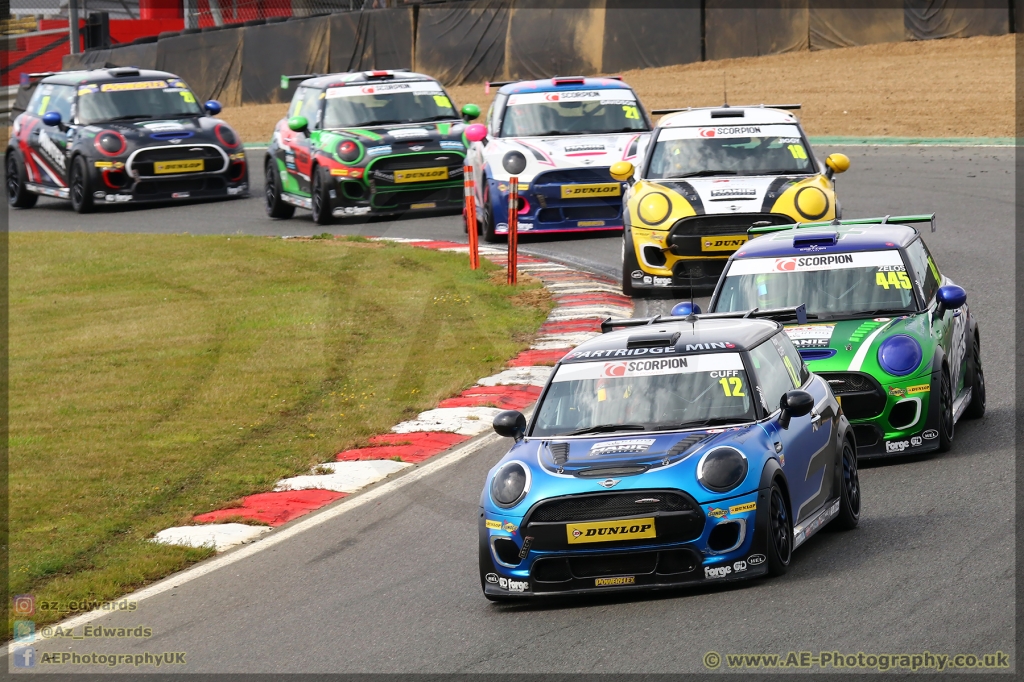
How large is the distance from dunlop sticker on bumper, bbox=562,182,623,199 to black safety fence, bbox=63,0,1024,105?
47.5 ft

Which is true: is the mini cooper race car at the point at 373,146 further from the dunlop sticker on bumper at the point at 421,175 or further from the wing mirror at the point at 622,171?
the wing mirror at the point at 622,171

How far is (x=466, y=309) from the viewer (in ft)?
53.4

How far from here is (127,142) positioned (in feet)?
77.9

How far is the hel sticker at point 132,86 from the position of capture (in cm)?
2470

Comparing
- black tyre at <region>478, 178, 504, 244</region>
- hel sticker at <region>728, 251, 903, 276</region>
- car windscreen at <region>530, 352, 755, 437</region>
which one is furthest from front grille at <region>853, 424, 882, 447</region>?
black tyre at <region>478, 178, 504, 244</region>

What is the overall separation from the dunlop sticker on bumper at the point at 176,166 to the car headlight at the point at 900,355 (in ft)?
53.0

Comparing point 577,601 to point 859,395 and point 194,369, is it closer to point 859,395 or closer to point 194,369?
point 859,395

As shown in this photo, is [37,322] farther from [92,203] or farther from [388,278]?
[92,203]

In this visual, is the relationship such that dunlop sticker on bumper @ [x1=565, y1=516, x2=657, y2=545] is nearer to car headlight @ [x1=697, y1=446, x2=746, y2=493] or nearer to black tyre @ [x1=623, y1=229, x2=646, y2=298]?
car headlight @ [x1=697, y1=446, x2=746, y2=493]

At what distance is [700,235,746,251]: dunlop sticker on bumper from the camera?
50.2 feet

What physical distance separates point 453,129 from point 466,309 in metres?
6.13

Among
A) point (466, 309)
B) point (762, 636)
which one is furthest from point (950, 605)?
point (466, 309)

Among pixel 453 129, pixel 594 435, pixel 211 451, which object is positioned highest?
pixel 453 129

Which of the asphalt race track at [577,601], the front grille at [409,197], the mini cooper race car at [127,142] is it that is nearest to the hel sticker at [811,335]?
the asphalt race track at [577,601]
